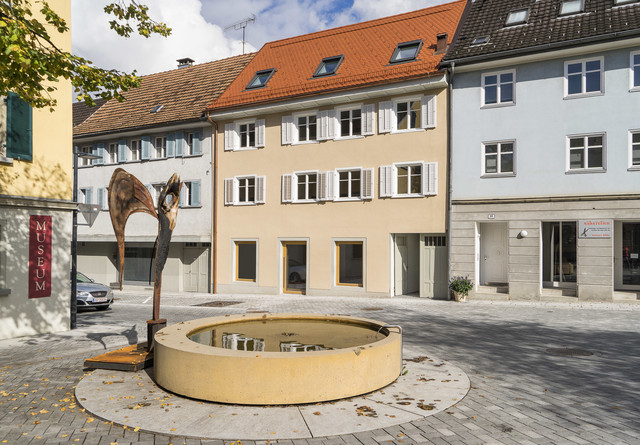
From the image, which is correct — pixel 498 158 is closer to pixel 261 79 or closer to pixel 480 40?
pixel 480 40

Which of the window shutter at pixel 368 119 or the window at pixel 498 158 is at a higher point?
the window shutter at pixel 368 119

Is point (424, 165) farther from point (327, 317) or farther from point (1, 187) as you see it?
point (1, 187)

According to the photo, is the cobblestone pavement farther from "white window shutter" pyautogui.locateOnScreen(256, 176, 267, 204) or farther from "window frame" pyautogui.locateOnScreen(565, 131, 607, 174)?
"white window shutter" pyautogui.locateOnScreen(256, 176, 267, 204)

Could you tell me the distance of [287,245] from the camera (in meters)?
24.6

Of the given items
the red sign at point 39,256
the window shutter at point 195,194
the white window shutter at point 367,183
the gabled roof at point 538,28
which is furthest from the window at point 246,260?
the red sign at point 39,256

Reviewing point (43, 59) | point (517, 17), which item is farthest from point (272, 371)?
point (517, 17)

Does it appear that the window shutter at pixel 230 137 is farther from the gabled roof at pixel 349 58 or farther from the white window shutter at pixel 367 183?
the white window shutter at pixel 367 183

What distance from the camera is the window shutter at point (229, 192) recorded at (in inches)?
1016

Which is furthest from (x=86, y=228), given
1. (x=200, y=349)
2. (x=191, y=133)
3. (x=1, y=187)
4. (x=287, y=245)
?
(x=200, y=349)

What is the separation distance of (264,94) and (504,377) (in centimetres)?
1961

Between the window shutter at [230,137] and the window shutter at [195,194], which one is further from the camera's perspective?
the window shutter at [195,194]

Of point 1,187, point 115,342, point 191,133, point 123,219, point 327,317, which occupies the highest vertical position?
point 191,133

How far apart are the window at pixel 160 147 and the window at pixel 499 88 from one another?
16462 mm

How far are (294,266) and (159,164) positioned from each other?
9492mm
